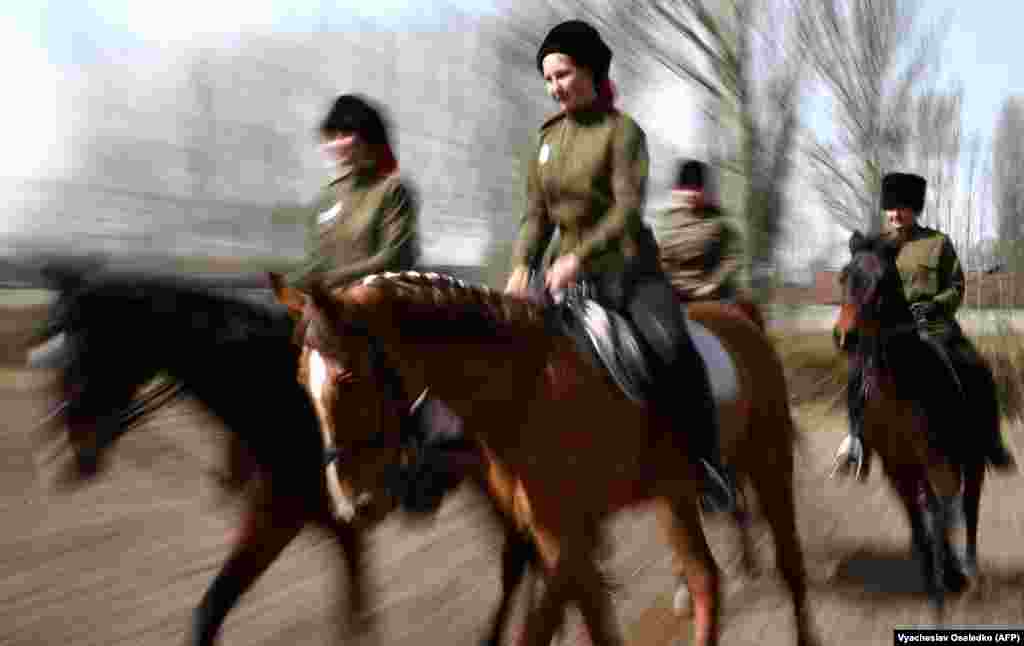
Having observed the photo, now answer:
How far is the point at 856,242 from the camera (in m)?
6.68

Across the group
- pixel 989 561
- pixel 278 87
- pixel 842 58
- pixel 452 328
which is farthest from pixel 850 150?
pixel 452 328

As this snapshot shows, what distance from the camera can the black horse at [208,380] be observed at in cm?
411

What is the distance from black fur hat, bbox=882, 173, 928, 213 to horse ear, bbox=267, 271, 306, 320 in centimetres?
531

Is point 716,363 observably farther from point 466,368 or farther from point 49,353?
point 49,353

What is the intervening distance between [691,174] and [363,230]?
3205mm

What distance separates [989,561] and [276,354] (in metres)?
5.03

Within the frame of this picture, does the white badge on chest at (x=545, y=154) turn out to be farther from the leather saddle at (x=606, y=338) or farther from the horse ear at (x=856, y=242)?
the horse ear at (x=856, y=242)

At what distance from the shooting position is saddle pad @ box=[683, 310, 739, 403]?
497cm

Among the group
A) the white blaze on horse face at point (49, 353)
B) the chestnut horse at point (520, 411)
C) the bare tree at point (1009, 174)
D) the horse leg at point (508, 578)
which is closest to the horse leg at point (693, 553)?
the chestnut horse at point (520, 411)

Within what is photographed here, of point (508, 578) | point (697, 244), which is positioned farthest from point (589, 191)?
point (697, 244)

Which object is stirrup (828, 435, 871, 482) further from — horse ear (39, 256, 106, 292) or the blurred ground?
horse ear (39, 256, 106, 292)

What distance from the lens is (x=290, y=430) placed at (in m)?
4.61

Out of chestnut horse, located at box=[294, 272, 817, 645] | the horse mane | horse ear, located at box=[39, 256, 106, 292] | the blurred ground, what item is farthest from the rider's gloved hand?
horse ear, located at box=[39, 256, 106, 292]

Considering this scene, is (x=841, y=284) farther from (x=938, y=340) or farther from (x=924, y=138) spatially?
(x=924, y=138)
